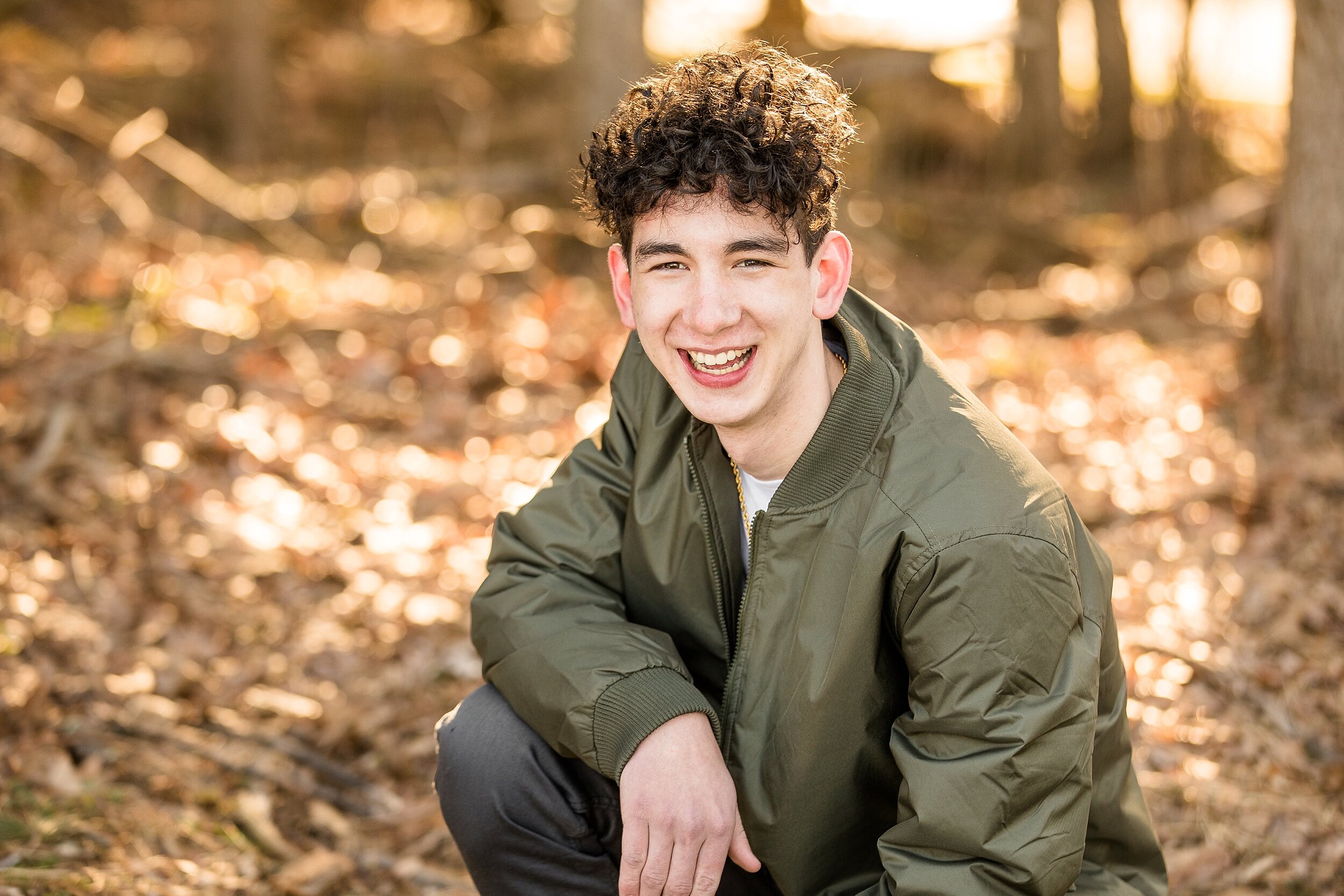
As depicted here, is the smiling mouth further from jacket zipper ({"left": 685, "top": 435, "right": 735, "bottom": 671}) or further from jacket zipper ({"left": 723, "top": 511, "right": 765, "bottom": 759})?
jacket zipper ({"left": 723, "top": 511, "right": 765, "bottom": 759})

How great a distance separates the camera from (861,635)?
1997 mm

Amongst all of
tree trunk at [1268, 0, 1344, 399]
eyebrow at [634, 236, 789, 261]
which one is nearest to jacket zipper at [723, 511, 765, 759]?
eyebrow at [634, 236, 789, 261]

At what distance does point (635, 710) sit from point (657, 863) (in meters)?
0.27

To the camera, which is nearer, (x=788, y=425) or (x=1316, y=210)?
(x=788, y=425)

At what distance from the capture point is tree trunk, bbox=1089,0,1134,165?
36.6ft

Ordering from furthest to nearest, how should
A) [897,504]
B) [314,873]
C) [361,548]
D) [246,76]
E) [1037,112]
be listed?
1. [1037,112]
2. [246,76]
3. [361,548]
4. [314,873]
5. [897,504]

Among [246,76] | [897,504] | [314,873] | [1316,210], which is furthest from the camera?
[246,76]

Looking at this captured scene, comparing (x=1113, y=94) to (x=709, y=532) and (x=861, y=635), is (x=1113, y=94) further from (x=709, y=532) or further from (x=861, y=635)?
(x=861, y=635)

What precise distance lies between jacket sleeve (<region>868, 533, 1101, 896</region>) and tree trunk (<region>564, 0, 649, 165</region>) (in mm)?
5887

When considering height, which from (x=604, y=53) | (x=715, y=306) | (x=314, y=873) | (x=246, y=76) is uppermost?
(x=246, y=76)

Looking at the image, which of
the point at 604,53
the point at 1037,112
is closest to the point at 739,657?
the point at 604,53

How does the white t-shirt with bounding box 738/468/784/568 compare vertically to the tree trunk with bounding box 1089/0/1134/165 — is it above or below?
below

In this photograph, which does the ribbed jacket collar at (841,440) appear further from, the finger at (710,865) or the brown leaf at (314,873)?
the brown leaf at (314,873)

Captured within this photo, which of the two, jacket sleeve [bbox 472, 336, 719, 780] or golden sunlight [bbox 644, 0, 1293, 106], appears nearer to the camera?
jacket sleeve [bbox 472, 336, 719, 780]
